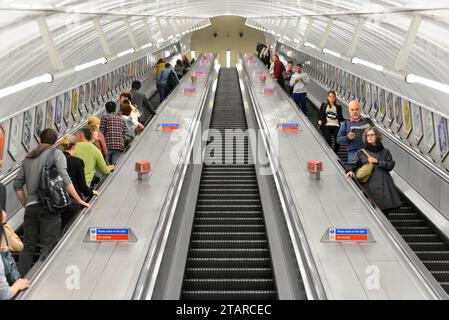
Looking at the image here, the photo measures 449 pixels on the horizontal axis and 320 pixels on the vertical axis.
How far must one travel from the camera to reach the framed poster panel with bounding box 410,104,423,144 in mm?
10680

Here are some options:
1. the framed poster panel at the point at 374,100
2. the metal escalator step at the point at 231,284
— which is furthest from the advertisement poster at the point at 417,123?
the metal escalator step at the point at 231,284

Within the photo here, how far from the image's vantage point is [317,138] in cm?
1202

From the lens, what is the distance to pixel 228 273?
744 cm

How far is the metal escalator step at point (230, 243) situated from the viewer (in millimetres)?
8375

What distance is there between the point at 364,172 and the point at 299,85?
27.4 feet

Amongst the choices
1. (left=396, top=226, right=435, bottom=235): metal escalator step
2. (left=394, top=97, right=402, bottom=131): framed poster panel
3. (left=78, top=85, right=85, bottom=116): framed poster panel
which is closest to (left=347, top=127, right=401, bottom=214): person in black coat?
(left=396, top=226, right=435, bottom=235): metal escalator step

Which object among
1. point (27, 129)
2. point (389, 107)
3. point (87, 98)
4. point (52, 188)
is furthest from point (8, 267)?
point (87, 98)

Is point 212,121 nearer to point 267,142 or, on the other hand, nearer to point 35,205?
point 267,142

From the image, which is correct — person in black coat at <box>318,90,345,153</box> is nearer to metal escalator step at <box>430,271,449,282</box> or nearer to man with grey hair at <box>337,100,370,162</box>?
man with grey hair at <box>337,100,370,162</box>

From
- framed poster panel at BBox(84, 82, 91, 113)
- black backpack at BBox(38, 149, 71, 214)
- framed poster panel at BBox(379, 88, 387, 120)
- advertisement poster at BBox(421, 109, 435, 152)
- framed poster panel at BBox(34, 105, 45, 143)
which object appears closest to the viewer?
black backpack at BBox(38, 149, 71, 214)

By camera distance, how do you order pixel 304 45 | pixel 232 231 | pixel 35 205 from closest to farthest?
1. pixel 35 205
2. pixel 232 231
3. pixel 304 45

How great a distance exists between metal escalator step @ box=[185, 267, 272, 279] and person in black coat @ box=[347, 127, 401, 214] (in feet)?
5.72

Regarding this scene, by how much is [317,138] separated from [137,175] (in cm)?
407
